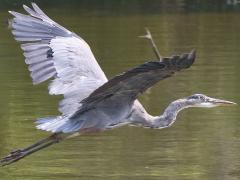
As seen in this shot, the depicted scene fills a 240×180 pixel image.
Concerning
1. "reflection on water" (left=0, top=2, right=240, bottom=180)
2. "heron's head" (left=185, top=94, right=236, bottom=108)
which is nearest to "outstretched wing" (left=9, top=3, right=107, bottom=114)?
"heron's head" (left=185, top=94, right=236, bottom=108)

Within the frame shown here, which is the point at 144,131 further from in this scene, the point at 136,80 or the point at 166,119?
the point at 136,80

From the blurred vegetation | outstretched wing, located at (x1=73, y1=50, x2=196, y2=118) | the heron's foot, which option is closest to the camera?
outstretched wing, located at (x1=73, y1=50, x2=196, y2=118)

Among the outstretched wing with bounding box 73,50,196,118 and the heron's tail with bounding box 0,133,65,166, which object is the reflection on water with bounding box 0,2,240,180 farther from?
the outstretched wing with bounding box 73,50,196,118

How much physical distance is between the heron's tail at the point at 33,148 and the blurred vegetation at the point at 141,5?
22.0 m

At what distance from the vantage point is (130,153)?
9.82m

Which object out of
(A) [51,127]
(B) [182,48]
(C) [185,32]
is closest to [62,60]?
(A) [51,127]

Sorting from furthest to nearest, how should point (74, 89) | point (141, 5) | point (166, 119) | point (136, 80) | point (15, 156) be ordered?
1. point (141, 5)
2. point (166, 119)
3. point (15, 156)
4. point (74, 89)
5. point (136, 80)

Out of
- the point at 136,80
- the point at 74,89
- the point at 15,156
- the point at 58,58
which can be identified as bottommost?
the point at 15,156

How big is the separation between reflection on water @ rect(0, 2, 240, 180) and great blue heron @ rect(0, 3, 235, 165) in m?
0.79

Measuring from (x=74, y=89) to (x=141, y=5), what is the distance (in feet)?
82.8

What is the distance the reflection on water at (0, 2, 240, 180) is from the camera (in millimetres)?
9039

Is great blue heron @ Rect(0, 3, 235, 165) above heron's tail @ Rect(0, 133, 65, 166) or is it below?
above

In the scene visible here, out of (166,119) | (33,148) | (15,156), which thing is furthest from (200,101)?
(15,156)

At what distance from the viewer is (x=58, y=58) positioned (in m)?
8.25
